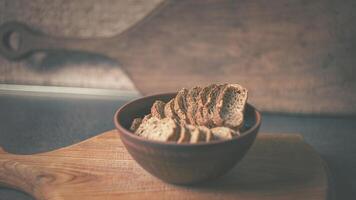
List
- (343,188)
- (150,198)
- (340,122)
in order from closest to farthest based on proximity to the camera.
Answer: (150,198)
(343,188)
(340,122)

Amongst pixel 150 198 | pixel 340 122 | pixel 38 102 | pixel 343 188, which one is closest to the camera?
pixel 150 198

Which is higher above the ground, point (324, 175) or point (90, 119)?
point (324, 175)

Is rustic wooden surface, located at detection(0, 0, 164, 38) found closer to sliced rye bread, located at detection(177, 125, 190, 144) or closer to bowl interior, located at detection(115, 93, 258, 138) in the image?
bowl interior, located at detection(115, 93, 258, 138)

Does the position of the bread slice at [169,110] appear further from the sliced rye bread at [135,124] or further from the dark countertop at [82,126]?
the dark countertop at [82,126]

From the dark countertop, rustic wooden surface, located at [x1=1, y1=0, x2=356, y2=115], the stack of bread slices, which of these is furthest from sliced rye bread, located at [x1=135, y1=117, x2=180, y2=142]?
rustic wooden surface, located at [x1=1, y1=0, x2=356, y2=115]

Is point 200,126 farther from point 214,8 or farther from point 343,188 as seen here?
point 214,8

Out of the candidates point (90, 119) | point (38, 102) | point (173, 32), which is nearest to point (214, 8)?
point (173, 32)

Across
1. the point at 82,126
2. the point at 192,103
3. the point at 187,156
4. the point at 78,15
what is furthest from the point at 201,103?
the point at 78,15
